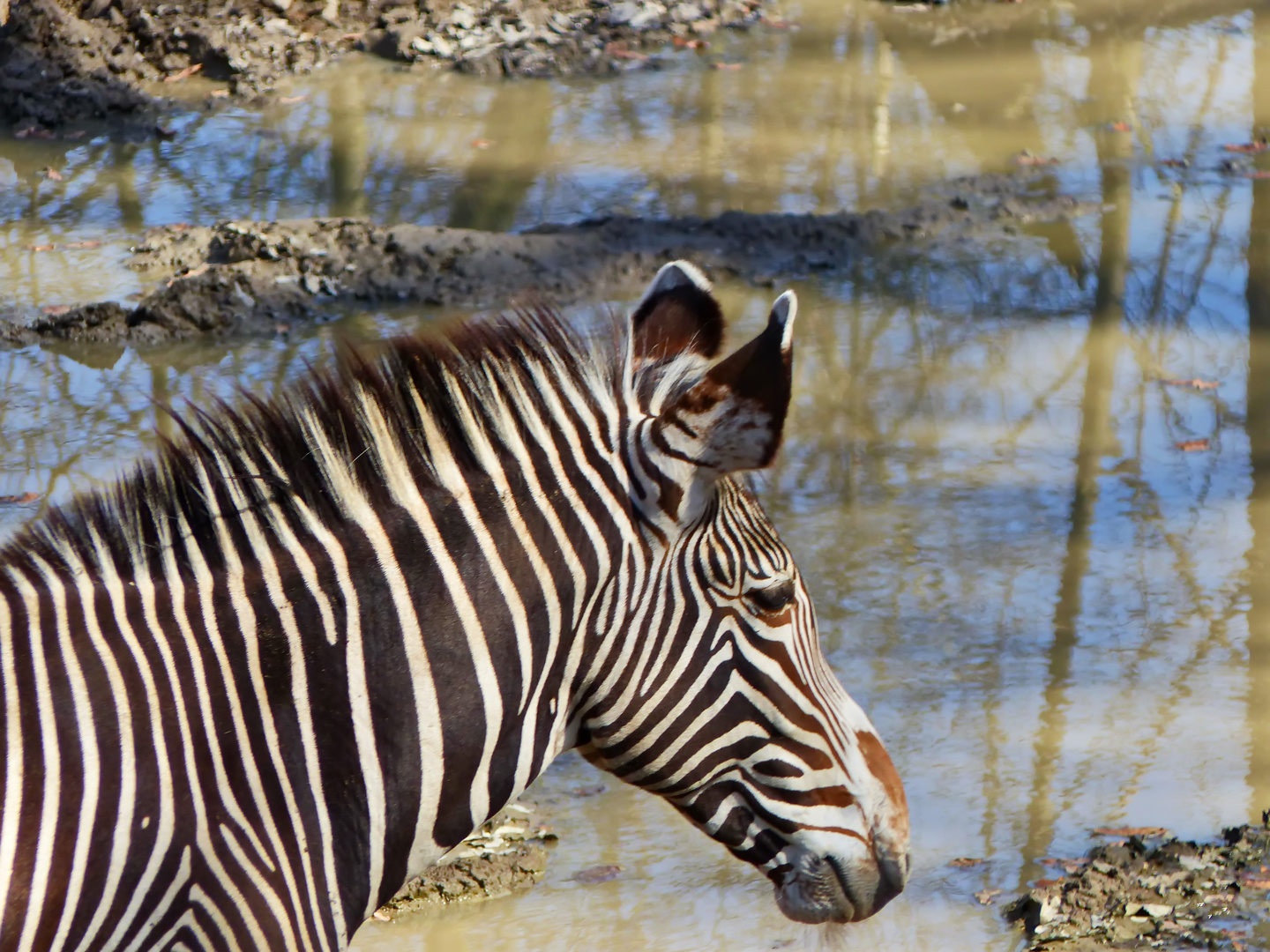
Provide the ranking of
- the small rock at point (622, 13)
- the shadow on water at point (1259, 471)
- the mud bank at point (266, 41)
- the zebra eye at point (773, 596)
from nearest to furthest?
the zebra eye at point (773, 596) → the shadow on water at point (1259, 471) → the mud bank at point (266, 41) → the small rock at point (622, 13)

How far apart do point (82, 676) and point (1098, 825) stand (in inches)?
136

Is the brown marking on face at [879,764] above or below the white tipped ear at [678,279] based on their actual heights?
below

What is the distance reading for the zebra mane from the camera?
207 cm

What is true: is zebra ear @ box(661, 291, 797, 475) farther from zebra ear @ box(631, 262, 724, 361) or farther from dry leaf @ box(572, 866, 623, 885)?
dry leaf @ box(572, 866, 623, 885)

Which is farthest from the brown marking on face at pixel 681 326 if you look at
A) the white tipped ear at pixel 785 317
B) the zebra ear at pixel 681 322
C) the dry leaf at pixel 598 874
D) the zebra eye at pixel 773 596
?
the dry leaf at pixel 598 874

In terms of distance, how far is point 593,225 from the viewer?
29.6ft

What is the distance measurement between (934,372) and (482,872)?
4.39 meters

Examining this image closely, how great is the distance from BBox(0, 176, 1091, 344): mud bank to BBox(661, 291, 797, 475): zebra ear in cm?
576

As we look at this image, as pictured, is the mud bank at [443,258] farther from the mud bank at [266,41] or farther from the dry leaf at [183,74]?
the dry leaf at [183,74]

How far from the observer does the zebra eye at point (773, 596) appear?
2236 mm

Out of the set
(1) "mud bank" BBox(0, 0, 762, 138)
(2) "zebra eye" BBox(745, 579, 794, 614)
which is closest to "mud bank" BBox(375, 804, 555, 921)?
(2) "zebra eye" BBox(745, 579, 794, 614)

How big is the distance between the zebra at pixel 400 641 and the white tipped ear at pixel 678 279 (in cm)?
6

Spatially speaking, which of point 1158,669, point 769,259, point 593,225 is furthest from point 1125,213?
point 1158,669

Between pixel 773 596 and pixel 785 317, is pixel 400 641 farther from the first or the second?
pixel 785 317
